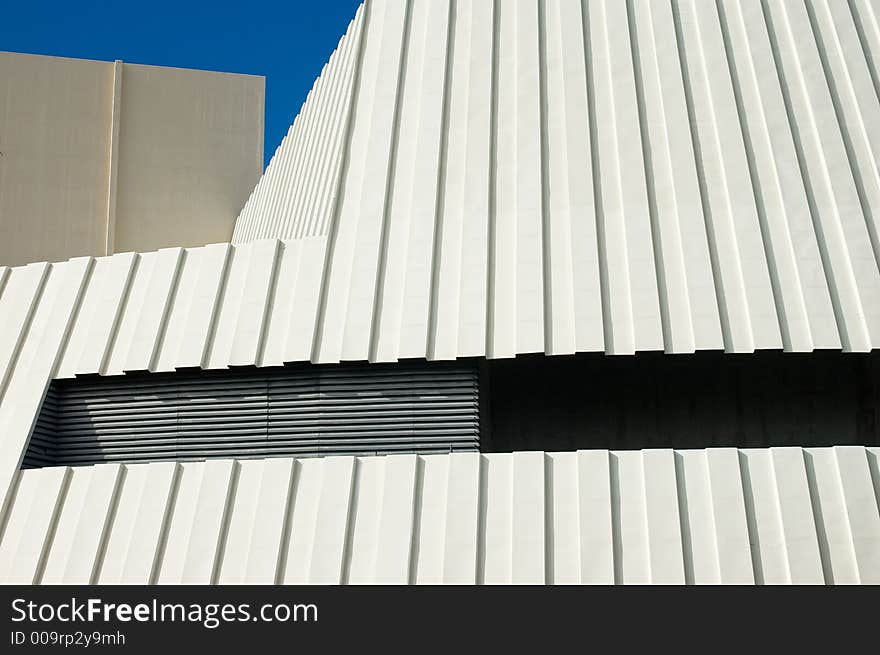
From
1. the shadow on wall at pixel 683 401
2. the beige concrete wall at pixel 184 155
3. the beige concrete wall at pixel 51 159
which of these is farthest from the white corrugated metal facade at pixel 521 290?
the beige concrete wall at pixel 51 159

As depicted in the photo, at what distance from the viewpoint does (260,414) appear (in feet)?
26.1

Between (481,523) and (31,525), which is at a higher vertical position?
(31,525)

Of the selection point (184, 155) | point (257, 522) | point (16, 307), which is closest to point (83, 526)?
point (257, 522)

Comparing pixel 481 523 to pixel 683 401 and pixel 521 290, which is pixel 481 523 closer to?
pixel 521 290

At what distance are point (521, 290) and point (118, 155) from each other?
13.5m

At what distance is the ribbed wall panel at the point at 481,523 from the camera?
6422 mm

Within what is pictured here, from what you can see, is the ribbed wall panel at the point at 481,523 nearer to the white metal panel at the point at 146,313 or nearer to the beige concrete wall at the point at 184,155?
the white metal panel at the point at 146,313

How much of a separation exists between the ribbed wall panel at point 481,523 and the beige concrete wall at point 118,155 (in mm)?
12482

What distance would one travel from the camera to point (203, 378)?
8.10m

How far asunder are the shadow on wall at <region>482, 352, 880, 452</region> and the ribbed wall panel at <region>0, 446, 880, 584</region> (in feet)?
5.71
